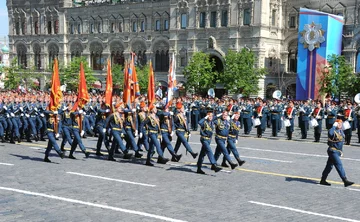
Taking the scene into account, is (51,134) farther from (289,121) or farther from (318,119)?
(318,119)

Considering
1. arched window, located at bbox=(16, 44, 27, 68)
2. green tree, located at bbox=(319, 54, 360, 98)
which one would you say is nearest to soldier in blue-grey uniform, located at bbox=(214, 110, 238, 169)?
green tree, located at bbox=(319, 54, 360, 98)

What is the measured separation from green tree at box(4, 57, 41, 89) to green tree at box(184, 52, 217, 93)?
2425cm

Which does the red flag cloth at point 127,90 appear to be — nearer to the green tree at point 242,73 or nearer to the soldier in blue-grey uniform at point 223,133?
the soldier in blue-grey uniform at point 223,133

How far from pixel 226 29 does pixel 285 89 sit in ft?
Result: 27.7

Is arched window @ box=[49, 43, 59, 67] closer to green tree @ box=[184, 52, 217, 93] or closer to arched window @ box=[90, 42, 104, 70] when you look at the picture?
arched window @ box=[90, 42, 104, 70]

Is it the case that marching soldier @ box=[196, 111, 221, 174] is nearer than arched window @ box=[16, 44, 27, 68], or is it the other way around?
marching soldier @ box=[196, 111, 221, 174]

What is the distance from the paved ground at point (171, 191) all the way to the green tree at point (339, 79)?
2260 cm

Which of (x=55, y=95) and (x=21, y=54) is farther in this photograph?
(x=21, y=54)

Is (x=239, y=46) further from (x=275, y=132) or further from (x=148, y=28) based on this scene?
(x=275, y=132)

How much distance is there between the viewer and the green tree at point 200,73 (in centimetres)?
4662

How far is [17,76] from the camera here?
61250 mm

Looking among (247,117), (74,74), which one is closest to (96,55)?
(74,74)

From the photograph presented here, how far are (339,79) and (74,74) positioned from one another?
3109 centimetres

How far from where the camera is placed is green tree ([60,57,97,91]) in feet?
188
